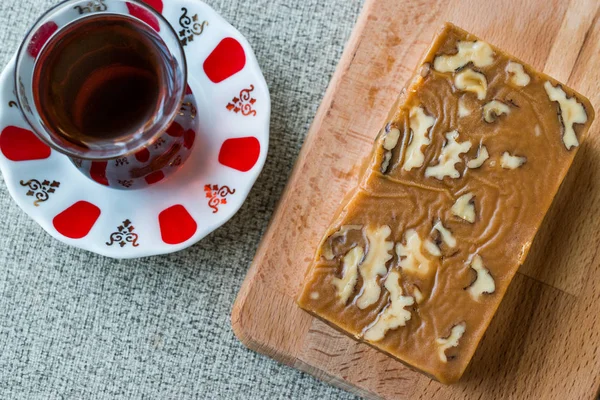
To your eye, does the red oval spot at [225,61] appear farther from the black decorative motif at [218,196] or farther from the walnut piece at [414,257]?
the walnut piece at [414,257]

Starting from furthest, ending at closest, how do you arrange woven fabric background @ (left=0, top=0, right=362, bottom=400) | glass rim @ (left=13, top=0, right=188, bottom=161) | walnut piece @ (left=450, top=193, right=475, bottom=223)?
woven fabric background @ (left=0, top=0, right=362, bottom=400) < walnut piece @ (left=450, top=193, right=475, bottom=223) < glass rim @ (left=13, top=0, right=188, bottom=161)

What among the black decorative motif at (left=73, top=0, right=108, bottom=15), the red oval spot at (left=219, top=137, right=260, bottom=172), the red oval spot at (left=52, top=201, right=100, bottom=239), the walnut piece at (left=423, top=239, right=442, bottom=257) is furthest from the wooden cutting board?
the black decorative motif at (left=73, top=0, right=108, bottom=15)

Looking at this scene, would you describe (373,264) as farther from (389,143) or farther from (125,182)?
(125,182)

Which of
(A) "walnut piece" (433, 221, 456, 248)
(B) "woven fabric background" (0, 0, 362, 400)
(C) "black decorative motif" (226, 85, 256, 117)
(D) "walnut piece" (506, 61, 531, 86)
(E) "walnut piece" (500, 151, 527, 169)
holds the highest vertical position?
(D) "walnut piece" (506, 61, 531, 86)

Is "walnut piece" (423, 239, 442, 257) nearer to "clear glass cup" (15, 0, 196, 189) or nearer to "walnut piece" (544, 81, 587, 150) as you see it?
"walnut piece" (544, 81, 587, 150)

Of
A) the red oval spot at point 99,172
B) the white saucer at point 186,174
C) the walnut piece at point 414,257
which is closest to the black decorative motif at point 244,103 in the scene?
the white saucer at point 186,174

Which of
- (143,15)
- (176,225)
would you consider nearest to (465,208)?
(176,225)

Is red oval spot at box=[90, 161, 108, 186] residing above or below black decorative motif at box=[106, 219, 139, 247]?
above
